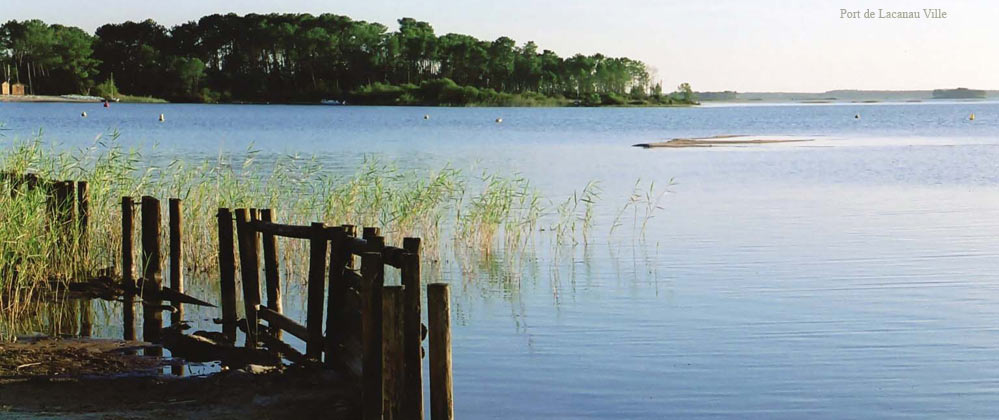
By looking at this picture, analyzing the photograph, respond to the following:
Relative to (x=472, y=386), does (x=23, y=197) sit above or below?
above

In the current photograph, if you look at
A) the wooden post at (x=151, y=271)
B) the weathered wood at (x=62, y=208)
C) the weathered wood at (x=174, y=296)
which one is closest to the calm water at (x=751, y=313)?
the weathered wood at (x=174, y=296)

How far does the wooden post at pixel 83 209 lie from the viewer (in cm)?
1627

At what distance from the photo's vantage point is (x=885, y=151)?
6000cm

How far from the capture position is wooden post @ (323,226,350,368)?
11.4 metres

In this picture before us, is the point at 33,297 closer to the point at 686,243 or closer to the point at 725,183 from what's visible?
the point at 686,243

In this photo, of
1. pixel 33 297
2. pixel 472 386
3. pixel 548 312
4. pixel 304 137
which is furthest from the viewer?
pixel 304 137

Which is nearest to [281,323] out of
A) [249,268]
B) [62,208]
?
[249,268]

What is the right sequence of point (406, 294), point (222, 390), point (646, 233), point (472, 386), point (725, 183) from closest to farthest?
point (406, 294), point (222, 390), point (472, 386), point (646, 233), point (725, 183)

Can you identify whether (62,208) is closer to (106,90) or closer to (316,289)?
(316,289)

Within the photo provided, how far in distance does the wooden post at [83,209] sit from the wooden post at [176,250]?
5.78 feet

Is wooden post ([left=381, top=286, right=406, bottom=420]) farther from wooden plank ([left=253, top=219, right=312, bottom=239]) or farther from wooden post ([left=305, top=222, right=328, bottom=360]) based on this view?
wooden plank ([left=253, top=219, right=312, bottom=239])

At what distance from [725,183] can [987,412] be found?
26885mm

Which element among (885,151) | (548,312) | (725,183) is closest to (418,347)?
(548,312)

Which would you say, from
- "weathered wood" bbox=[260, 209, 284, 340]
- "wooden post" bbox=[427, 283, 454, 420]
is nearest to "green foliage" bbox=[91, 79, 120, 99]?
"weathered wood" bbox=[260, 209, 284, 340]
